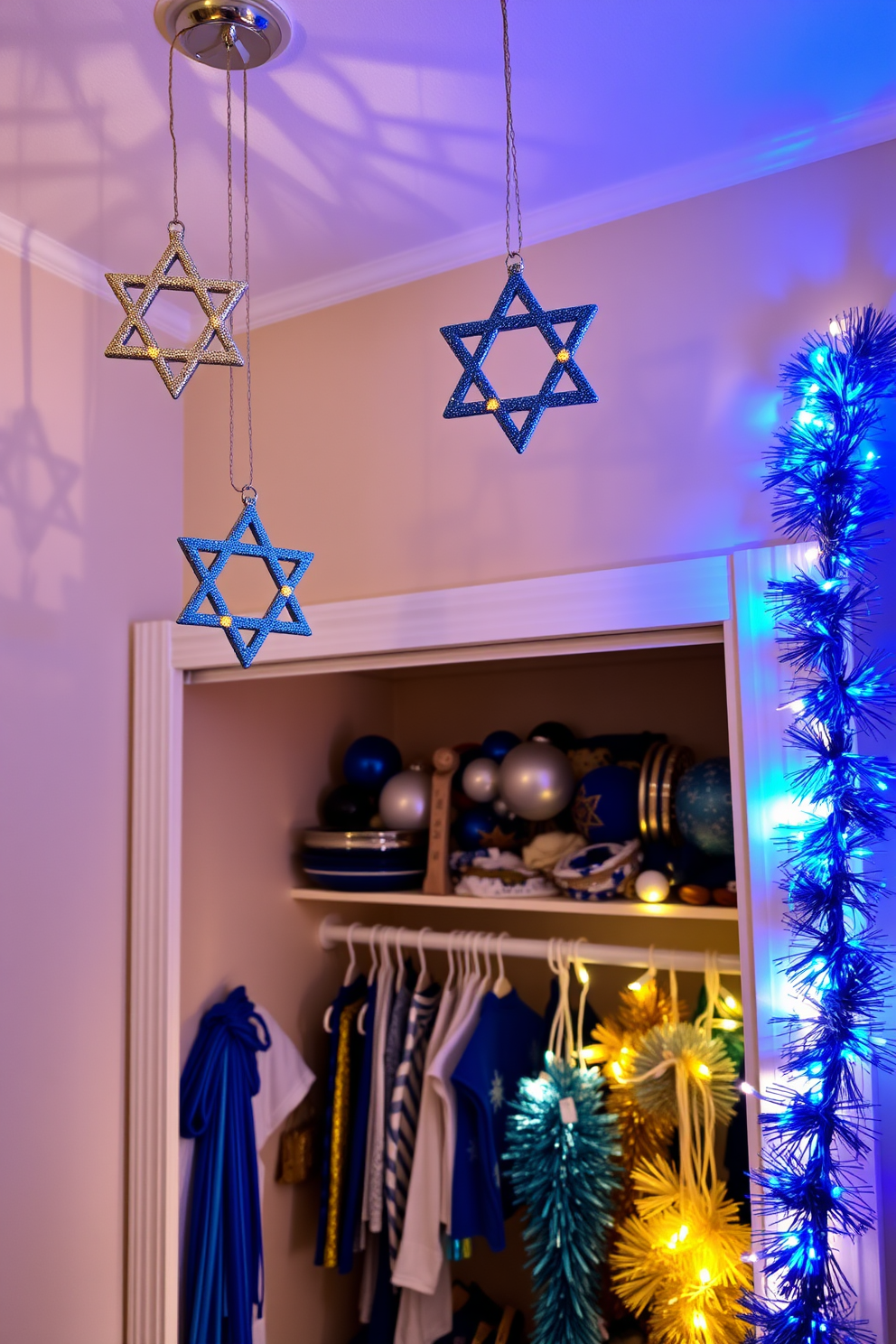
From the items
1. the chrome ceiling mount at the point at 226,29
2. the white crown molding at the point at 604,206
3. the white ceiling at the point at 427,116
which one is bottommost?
the white crown molding at the point at 604,206

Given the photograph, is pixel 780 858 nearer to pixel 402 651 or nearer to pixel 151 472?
pixel 402 651

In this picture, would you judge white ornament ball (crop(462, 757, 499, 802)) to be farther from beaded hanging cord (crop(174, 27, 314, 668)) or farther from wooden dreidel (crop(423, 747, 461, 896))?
beaded hanging cord (crop(174, 27, 314, 668))

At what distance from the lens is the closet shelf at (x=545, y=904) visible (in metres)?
1.80

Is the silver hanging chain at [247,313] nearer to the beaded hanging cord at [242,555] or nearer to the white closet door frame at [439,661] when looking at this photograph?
the beaded hanging cord at [242,555]

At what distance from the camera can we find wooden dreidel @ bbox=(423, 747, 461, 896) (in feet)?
7.27

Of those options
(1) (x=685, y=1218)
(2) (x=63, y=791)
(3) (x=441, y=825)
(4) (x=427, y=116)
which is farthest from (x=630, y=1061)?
(4) (x=427, y=116)

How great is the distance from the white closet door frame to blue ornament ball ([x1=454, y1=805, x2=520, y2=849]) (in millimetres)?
530

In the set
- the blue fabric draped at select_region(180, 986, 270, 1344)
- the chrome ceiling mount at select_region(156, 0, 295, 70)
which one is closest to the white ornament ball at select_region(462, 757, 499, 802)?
the blue fabric draped at select_region(180, 986, 270, 1344)

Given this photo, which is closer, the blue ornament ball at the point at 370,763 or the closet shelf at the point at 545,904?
the closet shelf at the point at 545,904

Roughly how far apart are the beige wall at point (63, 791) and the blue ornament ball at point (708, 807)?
1.14 metres

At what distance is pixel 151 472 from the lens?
213 centimetres

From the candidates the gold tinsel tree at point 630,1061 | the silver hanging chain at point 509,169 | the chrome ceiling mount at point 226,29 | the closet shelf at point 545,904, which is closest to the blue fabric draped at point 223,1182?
the closet shelf at point 545,904

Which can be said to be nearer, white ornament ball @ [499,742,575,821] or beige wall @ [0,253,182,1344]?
beige wall @ [0,253,182,1344]

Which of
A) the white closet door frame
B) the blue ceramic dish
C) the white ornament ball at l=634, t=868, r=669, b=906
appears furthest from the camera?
the blue ceramic dish
